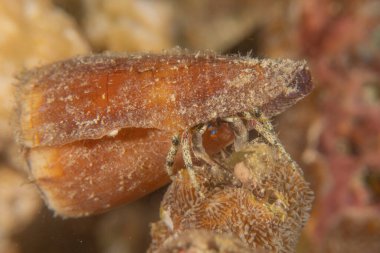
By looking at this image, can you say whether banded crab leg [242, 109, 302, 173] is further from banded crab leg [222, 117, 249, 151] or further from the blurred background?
the blurred background

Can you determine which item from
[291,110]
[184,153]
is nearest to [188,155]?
[184,153]

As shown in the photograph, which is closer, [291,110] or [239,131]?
[239,131]

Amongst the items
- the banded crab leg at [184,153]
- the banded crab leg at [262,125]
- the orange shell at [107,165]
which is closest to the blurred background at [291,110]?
the orange shell at [107,165]

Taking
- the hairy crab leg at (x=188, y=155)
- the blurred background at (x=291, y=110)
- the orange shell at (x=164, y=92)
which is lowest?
the hairy crab leg at (x=188, y=155)

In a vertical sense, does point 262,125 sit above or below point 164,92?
below

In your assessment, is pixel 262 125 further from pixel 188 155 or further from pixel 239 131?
pixel 188 155

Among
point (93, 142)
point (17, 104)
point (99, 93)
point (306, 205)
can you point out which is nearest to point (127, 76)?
point (99, 93)

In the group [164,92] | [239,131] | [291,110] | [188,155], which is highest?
[291,110]

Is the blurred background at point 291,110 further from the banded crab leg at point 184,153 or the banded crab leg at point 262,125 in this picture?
the banded crab leg at point 262,125

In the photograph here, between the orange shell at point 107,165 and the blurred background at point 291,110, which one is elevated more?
the blurred background at point 291,110

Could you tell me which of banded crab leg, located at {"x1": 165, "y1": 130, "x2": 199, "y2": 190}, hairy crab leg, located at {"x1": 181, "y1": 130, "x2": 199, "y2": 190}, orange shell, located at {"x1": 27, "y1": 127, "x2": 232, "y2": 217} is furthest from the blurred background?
hairy crab leg, located at {"x1": 181, "y1": 130, "x2": 199, "y2": 190}
